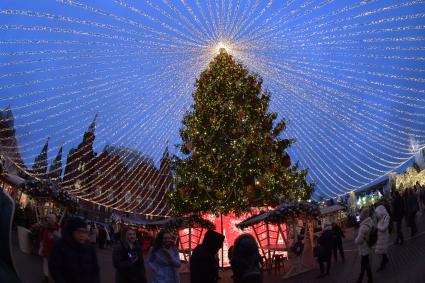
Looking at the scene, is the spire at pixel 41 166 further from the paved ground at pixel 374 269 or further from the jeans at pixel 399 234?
the jeans at pixel 399 234

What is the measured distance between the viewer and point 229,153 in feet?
69.3

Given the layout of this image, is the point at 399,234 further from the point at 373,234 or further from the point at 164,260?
the point at 164,260

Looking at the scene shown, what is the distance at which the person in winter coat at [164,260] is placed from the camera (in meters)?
5.84

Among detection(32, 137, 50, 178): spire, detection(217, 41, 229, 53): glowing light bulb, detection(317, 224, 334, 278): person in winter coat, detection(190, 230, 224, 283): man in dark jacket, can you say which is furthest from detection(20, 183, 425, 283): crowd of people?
detection(217, 41, 229, 53): glowing light bulb

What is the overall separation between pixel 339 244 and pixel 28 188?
33.9ft

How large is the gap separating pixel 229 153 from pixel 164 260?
50.3 feet

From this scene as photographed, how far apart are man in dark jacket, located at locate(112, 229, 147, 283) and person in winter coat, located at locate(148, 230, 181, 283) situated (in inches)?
9.3

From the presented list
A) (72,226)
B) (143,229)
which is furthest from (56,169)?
(143,229)

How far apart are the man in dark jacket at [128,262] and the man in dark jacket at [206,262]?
2.91ft

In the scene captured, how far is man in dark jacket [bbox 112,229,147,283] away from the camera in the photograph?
18.3ft

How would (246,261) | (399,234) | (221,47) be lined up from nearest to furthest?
1. (246,261)
2. (399,234)
3. (221,47)

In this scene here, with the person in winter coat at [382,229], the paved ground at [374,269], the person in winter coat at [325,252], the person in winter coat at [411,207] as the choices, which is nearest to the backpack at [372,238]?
the paved ground at [374,269]

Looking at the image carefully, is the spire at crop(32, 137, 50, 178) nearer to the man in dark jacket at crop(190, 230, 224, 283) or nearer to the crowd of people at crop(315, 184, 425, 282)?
the crowd of people at crop(315, 184, 425, 282)

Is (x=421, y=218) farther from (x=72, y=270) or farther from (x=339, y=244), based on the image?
(x=72, y=270)
